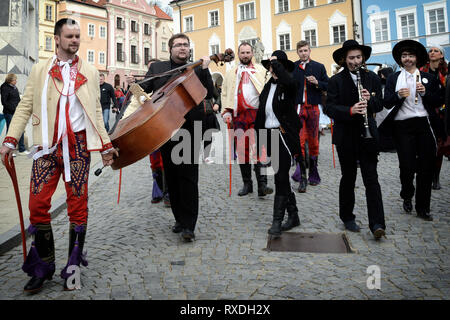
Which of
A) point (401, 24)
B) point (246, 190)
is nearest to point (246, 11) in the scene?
point (401, 24)

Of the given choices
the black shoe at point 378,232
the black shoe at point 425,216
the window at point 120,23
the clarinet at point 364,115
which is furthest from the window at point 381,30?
the window at point 120,23

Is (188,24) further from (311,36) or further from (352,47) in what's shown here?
(352,47)

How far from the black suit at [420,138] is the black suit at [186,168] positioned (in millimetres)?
2575

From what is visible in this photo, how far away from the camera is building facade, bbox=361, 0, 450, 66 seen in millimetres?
31500

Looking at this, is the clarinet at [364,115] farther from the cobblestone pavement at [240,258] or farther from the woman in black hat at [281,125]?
the cobblestone pavement at [240,258]

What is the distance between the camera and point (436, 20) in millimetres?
31609

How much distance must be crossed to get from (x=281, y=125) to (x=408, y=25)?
33.3m

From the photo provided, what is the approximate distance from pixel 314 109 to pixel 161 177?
302cm

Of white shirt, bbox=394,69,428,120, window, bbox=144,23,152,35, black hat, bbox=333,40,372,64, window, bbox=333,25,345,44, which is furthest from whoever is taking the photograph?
window, bbox=144,23,152,35

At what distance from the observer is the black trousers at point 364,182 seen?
4.39 meters

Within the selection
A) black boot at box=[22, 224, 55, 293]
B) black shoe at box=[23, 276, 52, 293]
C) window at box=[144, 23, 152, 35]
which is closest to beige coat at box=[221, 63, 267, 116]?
black boot at box=[22, 224, 55, 293]

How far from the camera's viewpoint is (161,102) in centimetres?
381

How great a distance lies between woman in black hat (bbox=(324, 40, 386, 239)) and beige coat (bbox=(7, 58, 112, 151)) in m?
2.69

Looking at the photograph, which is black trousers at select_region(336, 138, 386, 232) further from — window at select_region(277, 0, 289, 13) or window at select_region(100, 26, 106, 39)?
window at select_region(100, 26, 106, 39)
